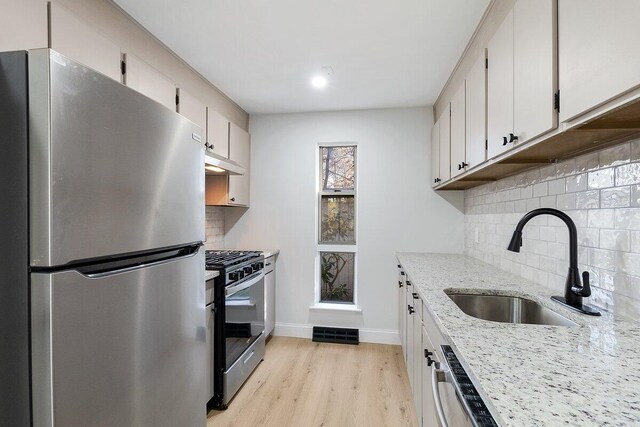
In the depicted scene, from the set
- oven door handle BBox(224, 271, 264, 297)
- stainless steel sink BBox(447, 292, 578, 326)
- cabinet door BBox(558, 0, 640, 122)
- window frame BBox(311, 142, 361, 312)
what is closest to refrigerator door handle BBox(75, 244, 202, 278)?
oven door handle BBox(224, 271, 264, 297)

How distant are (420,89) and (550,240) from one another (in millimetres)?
1799

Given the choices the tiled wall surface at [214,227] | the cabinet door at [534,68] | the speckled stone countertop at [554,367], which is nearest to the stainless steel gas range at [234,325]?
the tiled wall surface at [214,227]

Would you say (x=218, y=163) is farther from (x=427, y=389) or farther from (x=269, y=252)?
(x=427, y=389)

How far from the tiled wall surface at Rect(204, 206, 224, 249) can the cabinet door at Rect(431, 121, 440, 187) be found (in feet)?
7.64

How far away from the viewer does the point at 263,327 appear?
289cm

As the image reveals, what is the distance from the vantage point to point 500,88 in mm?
1444

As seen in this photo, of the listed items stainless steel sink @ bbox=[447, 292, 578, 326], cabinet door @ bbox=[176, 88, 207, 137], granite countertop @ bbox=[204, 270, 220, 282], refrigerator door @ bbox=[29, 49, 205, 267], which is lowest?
stainless steel sink @ bbox=[447, 292, 578, 326]

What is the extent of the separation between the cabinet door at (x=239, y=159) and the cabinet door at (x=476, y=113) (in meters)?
2.08

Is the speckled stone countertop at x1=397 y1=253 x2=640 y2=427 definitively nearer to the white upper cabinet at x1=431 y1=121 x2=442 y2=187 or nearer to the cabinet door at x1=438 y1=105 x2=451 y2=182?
the cabinet door at x1=438 y1=105 x2=451 y2=182

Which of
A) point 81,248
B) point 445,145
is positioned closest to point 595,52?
point 81,248

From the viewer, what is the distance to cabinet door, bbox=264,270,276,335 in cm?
304

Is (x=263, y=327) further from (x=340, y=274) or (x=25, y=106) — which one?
(x=25, y=106)

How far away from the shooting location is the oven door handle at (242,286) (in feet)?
7.07

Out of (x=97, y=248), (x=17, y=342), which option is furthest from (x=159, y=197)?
(x=17, y=342)
